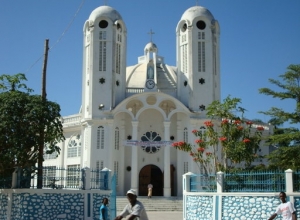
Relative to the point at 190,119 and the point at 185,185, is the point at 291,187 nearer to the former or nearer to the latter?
the point at 185,185

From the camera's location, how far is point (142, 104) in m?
30.9

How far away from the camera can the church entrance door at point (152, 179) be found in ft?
103

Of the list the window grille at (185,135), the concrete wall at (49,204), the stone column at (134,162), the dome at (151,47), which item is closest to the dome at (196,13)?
the dome at (151,47)

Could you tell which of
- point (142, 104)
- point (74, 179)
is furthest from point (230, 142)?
point (142, 104)

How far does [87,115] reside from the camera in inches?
1215

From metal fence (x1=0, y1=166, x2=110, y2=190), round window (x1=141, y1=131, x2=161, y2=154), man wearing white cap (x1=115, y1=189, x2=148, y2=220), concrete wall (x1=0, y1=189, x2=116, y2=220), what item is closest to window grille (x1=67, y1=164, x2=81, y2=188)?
metal fence (x1=0, y1=166, x2=110, y2=190)

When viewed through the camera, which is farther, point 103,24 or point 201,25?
point 201,25

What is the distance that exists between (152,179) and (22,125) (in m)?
16.2

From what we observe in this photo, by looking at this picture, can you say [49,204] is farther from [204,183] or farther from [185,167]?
[185,167]

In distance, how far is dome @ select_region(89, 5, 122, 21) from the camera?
31531mm

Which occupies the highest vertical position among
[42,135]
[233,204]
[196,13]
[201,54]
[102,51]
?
[196,13]

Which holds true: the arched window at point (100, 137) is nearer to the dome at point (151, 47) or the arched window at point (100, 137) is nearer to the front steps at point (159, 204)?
the front steps at point (159, 204)

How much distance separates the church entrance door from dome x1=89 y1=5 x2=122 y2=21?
10262mm

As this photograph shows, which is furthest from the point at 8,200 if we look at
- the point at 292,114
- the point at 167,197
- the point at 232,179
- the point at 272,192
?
the point at 167,197
